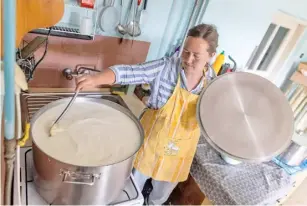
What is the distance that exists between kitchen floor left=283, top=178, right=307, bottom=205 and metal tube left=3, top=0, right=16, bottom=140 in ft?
5.34

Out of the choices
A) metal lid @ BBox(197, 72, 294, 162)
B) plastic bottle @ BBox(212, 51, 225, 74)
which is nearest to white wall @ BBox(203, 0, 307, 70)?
plastic bottle @ BBox(212, 51, 225, 74)

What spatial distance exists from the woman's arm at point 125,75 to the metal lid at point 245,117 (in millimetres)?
235

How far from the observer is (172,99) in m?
1.12

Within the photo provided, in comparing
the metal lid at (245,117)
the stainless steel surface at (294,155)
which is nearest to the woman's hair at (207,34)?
the metal lid at (245,117)

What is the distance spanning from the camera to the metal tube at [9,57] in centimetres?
41

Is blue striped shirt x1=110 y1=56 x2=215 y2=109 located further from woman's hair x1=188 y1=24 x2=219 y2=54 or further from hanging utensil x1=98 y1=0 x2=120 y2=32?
hanging utensil x1=98 y1=0 x2=120 y2=32

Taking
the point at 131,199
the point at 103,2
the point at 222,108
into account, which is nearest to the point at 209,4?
the point at 103,2

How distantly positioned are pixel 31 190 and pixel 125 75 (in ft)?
1.80

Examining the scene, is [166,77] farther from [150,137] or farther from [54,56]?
[54,56]

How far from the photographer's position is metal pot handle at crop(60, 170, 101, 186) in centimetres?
73

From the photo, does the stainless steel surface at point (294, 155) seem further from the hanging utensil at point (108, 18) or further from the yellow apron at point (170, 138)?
the hanging utensil at point (108, 18)

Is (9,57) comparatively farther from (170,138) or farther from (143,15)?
(143,15)

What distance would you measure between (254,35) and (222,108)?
1.08m

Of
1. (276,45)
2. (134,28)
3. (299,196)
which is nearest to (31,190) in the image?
(134,28)
